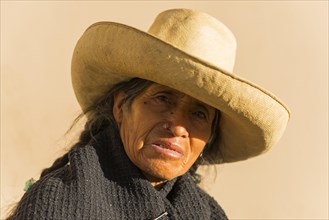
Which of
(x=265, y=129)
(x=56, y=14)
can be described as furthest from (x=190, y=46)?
(x=56, y=14)

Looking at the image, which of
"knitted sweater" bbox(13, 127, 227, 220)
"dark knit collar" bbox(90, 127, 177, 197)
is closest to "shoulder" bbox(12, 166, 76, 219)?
"knitted sweater" bbox(13, 127, 227, 220)

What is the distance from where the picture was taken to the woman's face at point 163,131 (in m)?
1.73

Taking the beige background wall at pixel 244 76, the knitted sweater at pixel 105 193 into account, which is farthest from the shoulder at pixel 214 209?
the beige background wall at pixel 244 76

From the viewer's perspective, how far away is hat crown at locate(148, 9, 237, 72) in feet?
5.78

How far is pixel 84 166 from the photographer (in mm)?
1701

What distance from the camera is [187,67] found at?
161cm

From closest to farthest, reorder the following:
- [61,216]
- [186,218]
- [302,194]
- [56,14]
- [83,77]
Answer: [61,216]
[186,218]
[83,77]
[302,194]
[56,14]

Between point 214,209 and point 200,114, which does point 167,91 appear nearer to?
point 200,114

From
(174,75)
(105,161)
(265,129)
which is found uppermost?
(174,75)

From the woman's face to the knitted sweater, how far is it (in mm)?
56

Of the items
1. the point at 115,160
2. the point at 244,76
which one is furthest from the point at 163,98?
the point at 244,76

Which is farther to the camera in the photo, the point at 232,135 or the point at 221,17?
the point at 221,17

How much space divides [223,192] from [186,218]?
5.50ft

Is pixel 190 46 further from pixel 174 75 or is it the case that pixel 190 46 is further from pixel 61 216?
pixel 61 216
